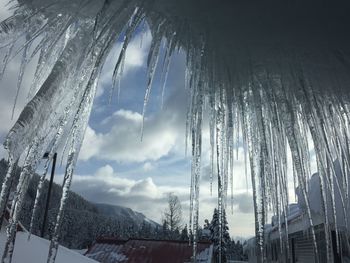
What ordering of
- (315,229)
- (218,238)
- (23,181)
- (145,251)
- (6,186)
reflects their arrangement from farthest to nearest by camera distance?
(145,251), (315,229), (218,238), (23,181), (6,186)

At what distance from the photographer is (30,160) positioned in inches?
80.4

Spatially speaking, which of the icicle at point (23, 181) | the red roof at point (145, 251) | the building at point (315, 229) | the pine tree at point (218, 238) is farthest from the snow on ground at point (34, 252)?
the red roof at point (145, 251)

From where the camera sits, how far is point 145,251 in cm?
2297

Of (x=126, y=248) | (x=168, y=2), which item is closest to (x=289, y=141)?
(x=168, y=2)

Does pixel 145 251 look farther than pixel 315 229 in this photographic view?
Yes

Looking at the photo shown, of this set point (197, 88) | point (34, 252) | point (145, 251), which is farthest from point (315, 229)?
point (145, 251)

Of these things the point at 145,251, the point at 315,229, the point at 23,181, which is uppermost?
the point at 145,251

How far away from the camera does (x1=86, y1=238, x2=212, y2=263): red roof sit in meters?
21.8

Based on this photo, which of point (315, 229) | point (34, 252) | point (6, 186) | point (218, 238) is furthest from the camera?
point (315, 229)

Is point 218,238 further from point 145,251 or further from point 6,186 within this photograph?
point 145,251

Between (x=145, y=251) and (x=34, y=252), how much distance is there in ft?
60.4

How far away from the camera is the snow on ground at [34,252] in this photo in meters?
5.11

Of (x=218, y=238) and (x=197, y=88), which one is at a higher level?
(x=197, y=88)

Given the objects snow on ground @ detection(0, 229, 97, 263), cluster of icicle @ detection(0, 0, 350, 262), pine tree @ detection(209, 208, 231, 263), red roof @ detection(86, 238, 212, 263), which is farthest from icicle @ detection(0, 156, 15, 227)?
red roof @ detection(86, 238, 212, 263)
